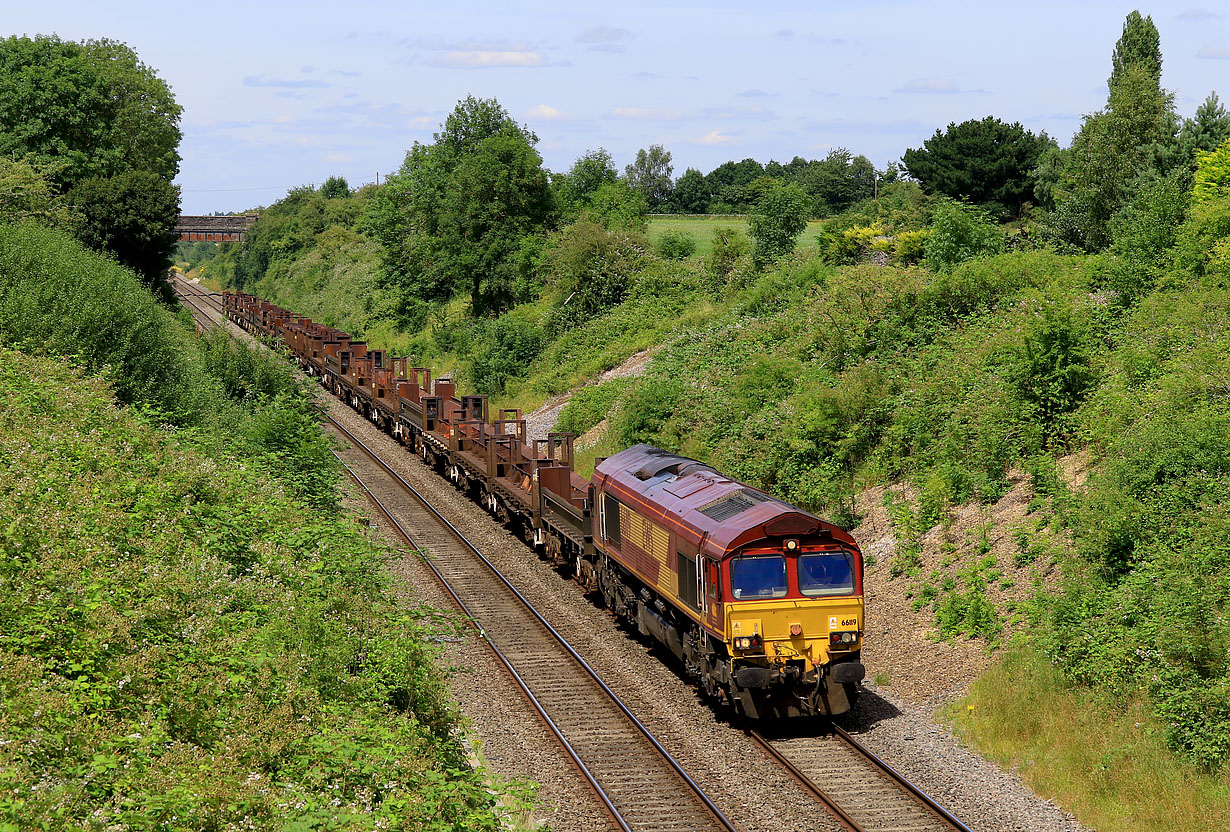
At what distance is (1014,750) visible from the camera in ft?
45.9

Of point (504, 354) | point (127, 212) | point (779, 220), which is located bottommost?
point (504, 354)

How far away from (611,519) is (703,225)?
79870 millimetres

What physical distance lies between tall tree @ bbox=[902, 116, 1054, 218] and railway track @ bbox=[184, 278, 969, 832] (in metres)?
41.0

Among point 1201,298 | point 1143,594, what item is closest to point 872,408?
point 1201,298

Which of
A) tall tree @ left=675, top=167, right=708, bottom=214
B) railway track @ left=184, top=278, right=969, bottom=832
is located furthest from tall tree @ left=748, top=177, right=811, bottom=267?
tall tree @ left=675, top=167, right=708, bottom=214

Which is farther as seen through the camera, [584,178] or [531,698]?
[584,178]

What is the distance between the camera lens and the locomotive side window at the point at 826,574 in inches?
594

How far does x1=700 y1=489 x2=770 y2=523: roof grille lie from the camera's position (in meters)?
15.9

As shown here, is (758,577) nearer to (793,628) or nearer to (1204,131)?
(793,628)

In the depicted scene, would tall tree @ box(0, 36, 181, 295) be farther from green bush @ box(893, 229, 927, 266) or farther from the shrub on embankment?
green bush @ box(893, 229, 927, 266)

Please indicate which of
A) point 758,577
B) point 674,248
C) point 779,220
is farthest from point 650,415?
point 674,248

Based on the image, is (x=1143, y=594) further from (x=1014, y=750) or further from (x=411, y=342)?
(x=411, y=342)

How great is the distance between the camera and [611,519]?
65.8ft

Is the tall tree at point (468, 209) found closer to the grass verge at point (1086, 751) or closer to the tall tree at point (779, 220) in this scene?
the tall tree at point (779, 220)
